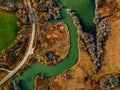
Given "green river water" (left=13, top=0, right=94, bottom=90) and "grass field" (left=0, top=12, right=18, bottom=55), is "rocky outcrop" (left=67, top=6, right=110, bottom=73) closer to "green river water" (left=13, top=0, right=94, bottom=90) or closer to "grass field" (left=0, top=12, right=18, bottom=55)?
"green river water" (left=13, top=0, right=94, bottom=90)

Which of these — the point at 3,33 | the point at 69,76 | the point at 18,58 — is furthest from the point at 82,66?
the point at 3,33

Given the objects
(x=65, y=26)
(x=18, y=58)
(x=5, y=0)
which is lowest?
(x=18, y=58)

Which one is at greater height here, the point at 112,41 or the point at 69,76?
the point at 112,41

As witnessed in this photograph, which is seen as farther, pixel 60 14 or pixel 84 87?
pixel 60 14

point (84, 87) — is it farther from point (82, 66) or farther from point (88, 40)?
point (88, 40)

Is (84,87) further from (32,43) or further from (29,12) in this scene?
(29,12)

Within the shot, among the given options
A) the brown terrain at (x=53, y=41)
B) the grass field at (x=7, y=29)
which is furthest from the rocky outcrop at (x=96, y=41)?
the grass field at (x=7, y=29)

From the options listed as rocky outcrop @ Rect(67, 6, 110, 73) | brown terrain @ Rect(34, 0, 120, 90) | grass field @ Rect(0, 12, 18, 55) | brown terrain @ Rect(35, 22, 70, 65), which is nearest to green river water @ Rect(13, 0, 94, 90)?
brown terrain @ Rect(35, 22, 70, 65)

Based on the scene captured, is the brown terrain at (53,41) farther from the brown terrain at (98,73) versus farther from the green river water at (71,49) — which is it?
the brown terrain at (98,73)
